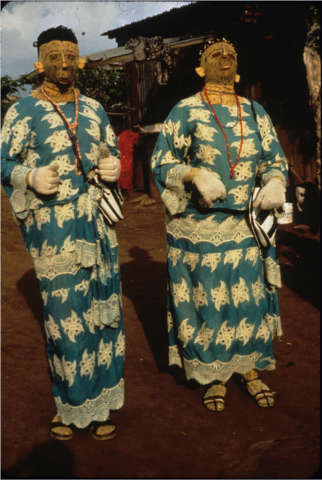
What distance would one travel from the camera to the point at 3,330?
14.5 feet

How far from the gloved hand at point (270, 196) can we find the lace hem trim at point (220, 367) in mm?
1016

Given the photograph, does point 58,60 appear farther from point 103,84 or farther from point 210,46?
point 103,84

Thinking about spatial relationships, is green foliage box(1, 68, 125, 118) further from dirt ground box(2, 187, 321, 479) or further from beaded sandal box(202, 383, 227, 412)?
beaded sandal box(202, 383, 227, 412)

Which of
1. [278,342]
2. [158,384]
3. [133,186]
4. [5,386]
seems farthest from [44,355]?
[133,186]

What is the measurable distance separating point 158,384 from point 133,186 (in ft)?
31.0

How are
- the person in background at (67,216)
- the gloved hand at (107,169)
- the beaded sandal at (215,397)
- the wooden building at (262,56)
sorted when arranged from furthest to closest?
the wooden building at (262,56), the beaded sandal at (215,397), the gloved hand at (107,169), the person in background at (67,216)

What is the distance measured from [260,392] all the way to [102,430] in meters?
1.07

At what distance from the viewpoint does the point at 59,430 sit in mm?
2754

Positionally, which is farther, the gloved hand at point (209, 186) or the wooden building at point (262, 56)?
the wooden building at point (262, 56)

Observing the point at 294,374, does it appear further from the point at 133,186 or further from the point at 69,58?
the point at 133,186

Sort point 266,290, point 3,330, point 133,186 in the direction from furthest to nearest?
point 133,186
point 3,330
point 266,290

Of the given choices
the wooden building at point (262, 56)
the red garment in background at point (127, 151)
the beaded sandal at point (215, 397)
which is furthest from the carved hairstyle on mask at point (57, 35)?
the red garment in background at point (127, 151)

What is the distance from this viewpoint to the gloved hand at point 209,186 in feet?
8.67

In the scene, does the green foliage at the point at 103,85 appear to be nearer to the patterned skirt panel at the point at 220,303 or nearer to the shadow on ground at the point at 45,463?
the patterned skirt panel at the point at 220,303
